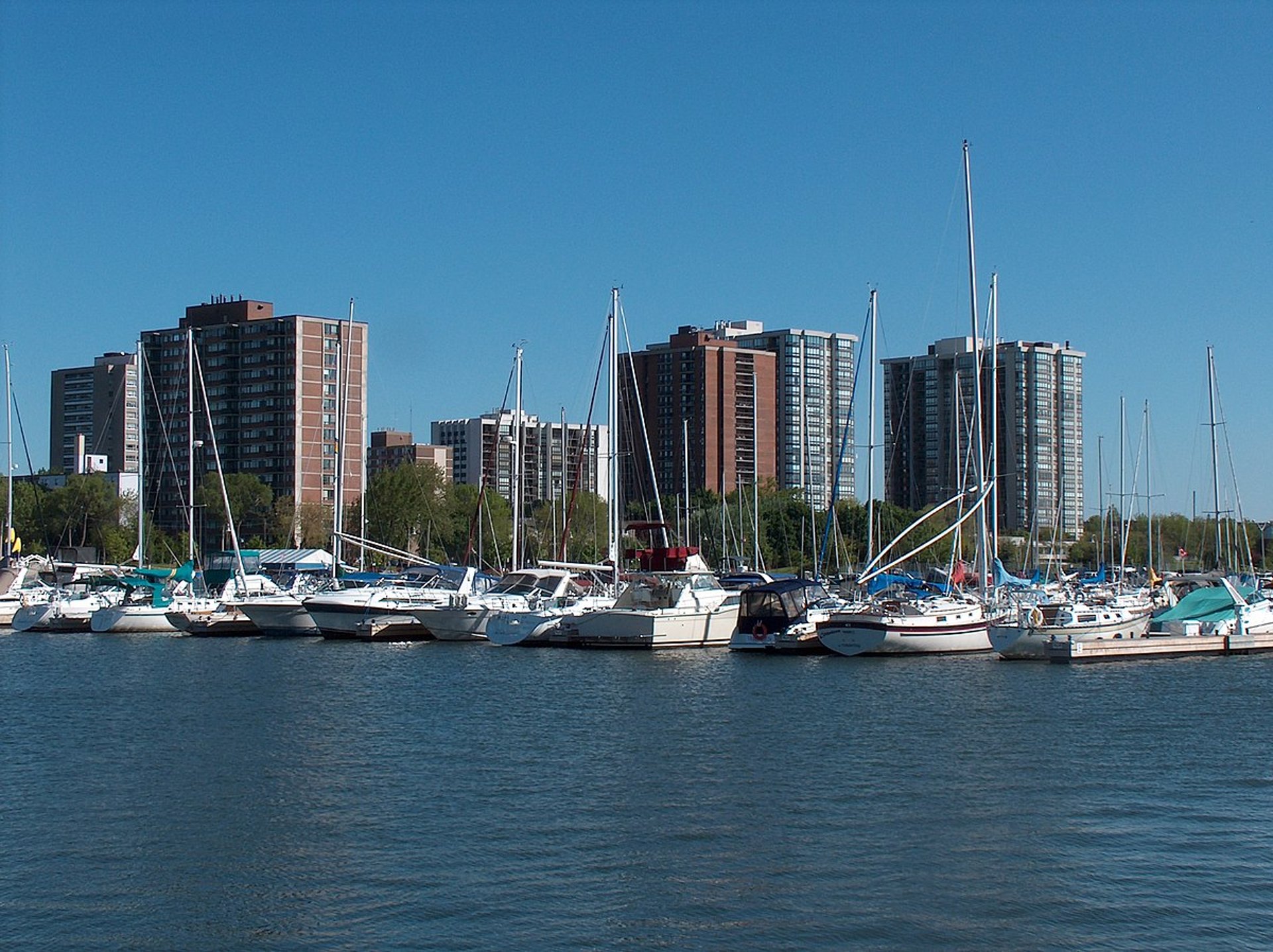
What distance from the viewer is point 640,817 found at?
26.6 meters

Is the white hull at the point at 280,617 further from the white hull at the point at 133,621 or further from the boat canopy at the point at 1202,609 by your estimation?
the boat canopy at the point at 1202,609

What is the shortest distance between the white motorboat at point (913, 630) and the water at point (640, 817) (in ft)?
25.9

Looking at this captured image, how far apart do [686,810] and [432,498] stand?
371 ft

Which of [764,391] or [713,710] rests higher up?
[764,391]

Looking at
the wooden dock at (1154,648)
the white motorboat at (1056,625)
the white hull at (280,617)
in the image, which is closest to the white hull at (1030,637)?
the white motorboat at (1056,625)

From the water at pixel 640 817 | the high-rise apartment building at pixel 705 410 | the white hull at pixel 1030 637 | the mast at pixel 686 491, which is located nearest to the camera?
the water at pixel 640 817

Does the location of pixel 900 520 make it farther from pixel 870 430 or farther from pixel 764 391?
pixel 870 430

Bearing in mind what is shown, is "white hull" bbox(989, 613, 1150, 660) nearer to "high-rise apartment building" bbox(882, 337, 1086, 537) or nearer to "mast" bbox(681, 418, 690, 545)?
"mast" bbox(681, 418, 690, 545)

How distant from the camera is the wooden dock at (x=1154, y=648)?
55.0 m

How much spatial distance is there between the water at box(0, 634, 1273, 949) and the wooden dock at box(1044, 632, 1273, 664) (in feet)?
21.4

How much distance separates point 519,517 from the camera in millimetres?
98750

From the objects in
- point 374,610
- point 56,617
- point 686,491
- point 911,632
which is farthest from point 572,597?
point 686,491

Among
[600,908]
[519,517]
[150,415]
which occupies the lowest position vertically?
[600,908]

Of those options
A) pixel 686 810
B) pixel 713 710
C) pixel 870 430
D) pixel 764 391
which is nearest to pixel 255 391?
pixel 764 391
